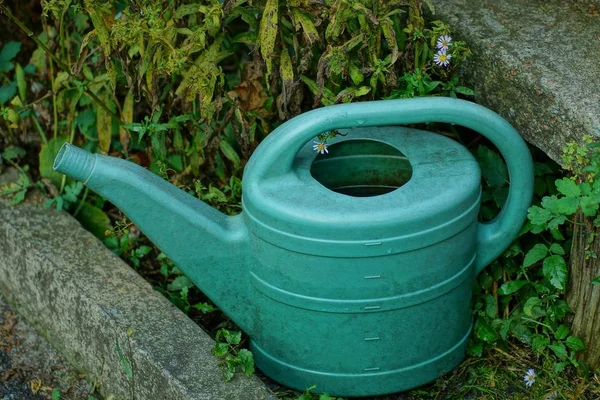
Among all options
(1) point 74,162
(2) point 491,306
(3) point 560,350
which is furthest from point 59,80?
(3) point 560,350

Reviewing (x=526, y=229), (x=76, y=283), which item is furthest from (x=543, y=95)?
(x=76, y=283)

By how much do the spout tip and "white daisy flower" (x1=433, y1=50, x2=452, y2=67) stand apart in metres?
0.92

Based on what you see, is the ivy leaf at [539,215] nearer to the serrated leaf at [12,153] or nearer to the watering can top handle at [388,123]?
the watering can top handle at [388,123]

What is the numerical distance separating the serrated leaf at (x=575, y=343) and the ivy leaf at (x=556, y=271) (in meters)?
0.15

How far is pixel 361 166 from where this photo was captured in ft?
8.45

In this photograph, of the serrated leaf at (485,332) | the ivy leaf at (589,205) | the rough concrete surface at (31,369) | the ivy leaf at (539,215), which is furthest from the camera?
the rough concrete surface at (31,369)

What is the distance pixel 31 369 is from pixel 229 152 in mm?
877

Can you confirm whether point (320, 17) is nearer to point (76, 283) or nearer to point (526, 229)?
point (526, 229)

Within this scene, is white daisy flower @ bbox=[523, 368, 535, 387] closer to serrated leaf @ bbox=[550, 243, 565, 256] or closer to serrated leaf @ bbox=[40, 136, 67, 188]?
serrated leaf @ bbox=[550, 243, 565, 256]

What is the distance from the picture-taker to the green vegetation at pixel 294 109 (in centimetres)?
245

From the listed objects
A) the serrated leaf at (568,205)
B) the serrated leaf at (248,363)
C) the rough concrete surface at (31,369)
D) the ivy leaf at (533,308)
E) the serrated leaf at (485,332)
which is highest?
the serrated leaf at (568,205)

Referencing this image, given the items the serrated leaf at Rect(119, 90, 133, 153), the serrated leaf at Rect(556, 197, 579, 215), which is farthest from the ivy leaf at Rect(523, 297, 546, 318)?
the serrated leaf at Rect(119, 90, 133, 153)

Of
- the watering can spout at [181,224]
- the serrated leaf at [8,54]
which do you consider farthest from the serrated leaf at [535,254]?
the serrated leaf at [8,54]

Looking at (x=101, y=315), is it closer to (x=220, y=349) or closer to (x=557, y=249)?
(x=220, y=349)
